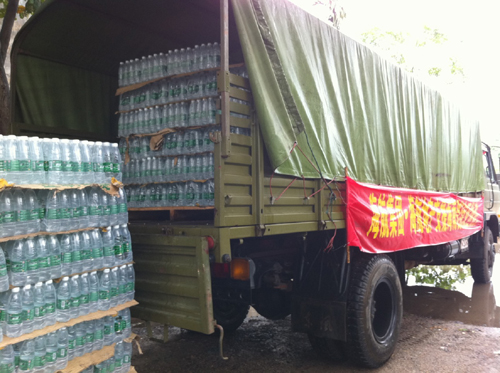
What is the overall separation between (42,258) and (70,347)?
678 millimetres

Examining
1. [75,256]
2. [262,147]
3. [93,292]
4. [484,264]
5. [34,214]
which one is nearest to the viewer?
[34,214]

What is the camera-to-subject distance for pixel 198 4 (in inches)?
167

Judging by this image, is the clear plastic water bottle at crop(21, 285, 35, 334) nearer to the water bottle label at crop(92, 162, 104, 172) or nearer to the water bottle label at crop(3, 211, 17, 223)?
the water bottle label at crop(3, 211, 17, 223)

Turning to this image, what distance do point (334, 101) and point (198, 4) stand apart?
5.26ft

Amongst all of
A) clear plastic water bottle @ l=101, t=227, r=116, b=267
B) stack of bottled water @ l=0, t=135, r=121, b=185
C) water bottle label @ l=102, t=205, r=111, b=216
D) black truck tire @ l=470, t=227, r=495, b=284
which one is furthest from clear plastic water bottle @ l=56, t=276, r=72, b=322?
black truck tire @ l=470, t=227, r=495, b=284

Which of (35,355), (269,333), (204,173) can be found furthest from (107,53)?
(269,333)

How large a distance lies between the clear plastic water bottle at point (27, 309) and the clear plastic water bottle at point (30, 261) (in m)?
0.06

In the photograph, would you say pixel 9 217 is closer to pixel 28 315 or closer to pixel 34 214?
pixel 34 214

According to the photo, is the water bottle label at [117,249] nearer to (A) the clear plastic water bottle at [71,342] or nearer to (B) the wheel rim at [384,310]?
(A) the clear plastic water bottle at [71,342]

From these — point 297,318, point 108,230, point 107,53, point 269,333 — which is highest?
point 107,53

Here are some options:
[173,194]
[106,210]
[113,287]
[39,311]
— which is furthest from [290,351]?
[39,311]

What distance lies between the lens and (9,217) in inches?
111

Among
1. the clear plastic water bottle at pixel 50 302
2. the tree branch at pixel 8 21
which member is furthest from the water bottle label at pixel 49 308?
the tree branch at pixel 8 21

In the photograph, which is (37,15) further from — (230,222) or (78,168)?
(230,222)
